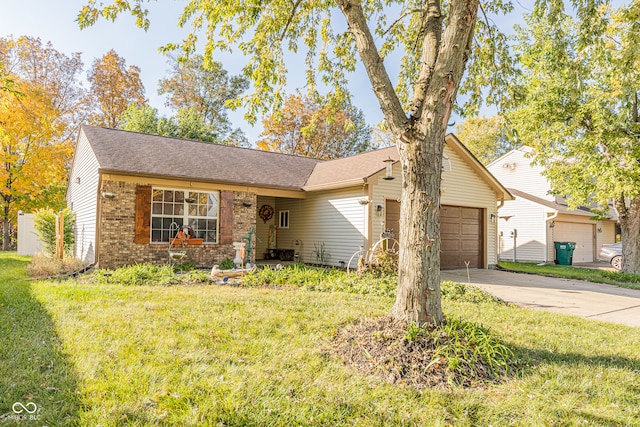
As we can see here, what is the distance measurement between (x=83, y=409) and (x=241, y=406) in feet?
3.49

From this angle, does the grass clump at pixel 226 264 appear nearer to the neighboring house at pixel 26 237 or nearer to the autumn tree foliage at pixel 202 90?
the neighboring house at pixel 26 237

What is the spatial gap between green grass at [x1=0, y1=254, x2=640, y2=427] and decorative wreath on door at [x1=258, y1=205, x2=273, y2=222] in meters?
9.52

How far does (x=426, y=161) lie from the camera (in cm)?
389

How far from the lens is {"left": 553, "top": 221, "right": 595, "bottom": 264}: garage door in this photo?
18120 millimetres

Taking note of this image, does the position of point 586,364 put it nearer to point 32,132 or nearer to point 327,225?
point 327,225

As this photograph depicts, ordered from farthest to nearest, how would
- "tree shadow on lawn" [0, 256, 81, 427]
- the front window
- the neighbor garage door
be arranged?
1. the neighbor garage door
2. the front window
3. "tree shadow on lawn" [0, 256, 81, 427]

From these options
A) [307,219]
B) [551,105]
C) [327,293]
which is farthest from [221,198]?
[551,105]

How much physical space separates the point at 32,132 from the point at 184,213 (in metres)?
10.0

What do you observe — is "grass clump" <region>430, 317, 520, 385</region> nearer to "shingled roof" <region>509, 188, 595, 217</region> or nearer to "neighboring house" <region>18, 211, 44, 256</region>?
"shingled roof" <region>509, 188, 595, 217</region>

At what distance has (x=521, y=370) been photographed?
3.49 metres

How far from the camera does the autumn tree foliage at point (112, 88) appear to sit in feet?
74.8

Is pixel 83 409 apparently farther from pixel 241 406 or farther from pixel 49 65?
pixel 49 65

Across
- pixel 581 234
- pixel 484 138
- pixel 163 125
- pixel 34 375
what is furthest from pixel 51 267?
pixel 484 138

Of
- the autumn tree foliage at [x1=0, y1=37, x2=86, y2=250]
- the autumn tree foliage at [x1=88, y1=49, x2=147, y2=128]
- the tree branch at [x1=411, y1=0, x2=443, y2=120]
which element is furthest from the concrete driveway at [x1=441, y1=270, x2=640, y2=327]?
the autumn tree foliage at [x1=88, y1=49, x2=147, y2=128]
